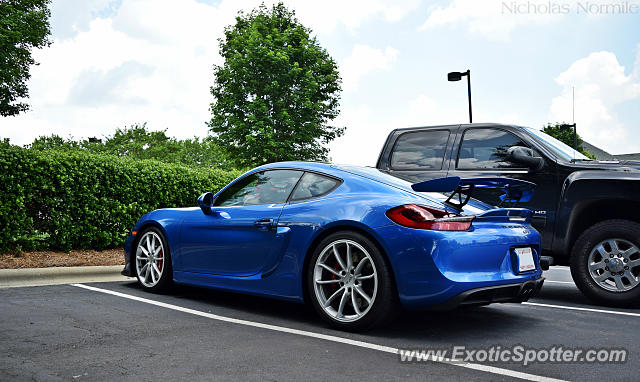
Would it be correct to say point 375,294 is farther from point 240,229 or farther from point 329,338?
point 240,229

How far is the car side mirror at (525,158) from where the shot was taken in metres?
6.41

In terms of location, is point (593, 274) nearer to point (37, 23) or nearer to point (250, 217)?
point (250, 217)

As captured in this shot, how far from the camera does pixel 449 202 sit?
4.65 metres

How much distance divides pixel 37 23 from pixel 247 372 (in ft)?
107

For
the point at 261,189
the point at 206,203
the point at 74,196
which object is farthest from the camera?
the point at 74,196

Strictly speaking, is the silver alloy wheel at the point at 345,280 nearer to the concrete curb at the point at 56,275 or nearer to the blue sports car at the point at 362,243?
the blue sports car at the point at 362,243

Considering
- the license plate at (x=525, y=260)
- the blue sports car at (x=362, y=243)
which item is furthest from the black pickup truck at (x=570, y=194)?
the license plate at (x=525, y=260)

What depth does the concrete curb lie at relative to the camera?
711 cm

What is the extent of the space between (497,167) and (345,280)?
10.3 feet

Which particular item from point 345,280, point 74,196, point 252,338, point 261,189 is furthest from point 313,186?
point 74,196

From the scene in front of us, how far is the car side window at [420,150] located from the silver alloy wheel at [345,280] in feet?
9.73

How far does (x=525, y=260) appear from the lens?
4.71m

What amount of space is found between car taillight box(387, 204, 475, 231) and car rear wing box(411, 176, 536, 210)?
0.20 metres

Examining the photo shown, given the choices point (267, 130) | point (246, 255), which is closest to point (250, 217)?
point (246, 255)
